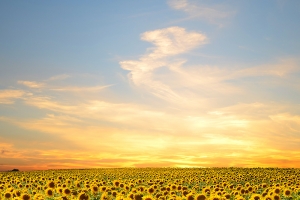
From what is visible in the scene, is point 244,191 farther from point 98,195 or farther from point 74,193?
point 74,193

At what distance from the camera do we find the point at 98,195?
27.6 metres

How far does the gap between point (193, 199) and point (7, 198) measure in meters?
11.0

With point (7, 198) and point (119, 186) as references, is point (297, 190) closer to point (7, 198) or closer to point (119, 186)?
point (119, 186)

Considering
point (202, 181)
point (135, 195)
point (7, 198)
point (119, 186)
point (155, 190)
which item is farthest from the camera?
point (202, 181)

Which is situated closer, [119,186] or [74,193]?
[74,193]

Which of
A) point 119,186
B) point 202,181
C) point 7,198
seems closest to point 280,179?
point 202,181

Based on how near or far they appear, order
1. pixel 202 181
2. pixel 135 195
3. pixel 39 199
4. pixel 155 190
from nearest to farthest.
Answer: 1. pixel 39 199
2. pixel 135 195
3. pixel 155 190
4. pixel 202 181

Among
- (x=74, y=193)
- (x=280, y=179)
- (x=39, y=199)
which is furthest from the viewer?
(x=280, y=179)

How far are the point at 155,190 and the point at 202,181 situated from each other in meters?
18.0

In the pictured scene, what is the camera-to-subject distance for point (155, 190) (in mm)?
26594

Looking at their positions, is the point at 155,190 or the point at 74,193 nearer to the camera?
the point at 74,193

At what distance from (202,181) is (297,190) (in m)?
16.1

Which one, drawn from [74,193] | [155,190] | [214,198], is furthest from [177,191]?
[214,198]

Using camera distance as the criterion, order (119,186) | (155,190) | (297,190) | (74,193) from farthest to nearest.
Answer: (119,186)
(297,190)
(155,190)
(74,193)
